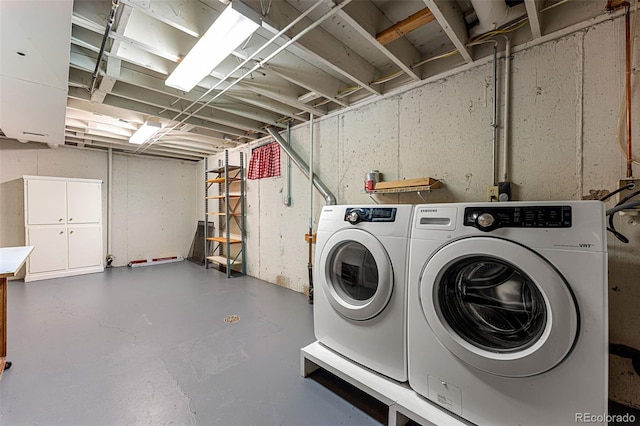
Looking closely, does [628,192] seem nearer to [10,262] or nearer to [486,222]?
[486,222]

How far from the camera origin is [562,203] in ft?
3.38

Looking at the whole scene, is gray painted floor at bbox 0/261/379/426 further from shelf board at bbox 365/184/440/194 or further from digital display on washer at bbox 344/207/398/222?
shelf board at bbox 365/184/440/194

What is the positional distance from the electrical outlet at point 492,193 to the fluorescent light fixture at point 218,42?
1994mm

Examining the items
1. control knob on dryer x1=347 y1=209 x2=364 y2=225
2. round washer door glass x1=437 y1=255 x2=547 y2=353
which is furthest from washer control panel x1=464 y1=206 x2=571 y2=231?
control knob on dryer x1=347 y1=209 x2=364 y2=225

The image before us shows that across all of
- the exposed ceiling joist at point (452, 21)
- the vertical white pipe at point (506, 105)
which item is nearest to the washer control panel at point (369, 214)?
the vertical white pipe at point (506, 105)

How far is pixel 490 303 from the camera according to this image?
1.31 metres

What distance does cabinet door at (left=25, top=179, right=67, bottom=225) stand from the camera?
12.8 feet

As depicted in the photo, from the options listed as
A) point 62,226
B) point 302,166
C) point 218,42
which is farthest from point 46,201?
point 218,42

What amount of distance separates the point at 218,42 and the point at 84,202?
4476mm

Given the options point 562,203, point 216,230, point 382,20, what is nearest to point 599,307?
point 562,203

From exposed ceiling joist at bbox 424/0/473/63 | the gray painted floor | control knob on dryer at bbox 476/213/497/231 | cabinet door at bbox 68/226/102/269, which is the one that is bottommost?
A: the gray painted floor

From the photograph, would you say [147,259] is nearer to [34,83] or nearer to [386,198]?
[34,83]

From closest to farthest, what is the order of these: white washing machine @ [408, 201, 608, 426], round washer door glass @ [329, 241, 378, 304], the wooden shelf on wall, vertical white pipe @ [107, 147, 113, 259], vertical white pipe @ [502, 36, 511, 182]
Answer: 1. white washing machine @ [408, 201, 608, 426]
2. round washer door glass @ [329, 241, 378, 304]
3. vertical white pipe @ [502, 36, 511, 182]
4. the wooden shelf on wall
5. vertical white pipe @ [107, 147, 113, 259]

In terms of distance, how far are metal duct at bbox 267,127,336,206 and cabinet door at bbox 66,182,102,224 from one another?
3.49 m
